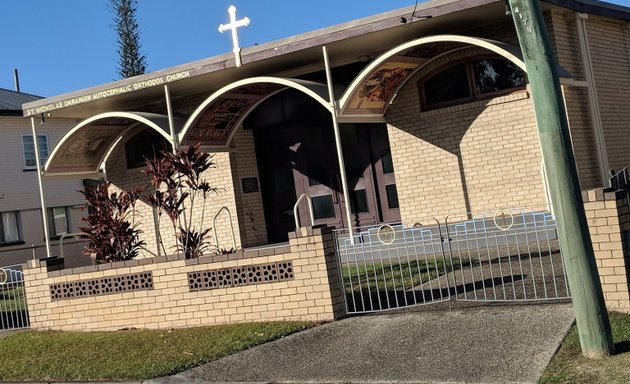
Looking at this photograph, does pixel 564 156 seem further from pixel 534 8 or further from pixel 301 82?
pixel 301 82

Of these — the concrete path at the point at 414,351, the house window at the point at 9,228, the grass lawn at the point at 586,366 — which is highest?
the house window at the point at 9,228

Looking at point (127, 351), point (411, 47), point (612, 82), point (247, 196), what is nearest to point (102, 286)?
point (127, 351)

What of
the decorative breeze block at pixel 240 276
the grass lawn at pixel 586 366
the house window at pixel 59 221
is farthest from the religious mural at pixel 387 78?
the house window at pixel 59 221

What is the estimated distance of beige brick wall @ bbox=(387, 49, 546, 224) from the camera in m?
13.8

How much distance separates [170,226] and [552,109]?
1333 cm

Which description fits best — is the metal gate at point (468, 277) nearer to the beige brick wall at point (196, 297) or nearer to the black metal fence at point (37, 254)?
the beige brick wall at point (196, 297)

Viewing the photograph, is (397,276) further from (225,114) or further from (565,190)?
(225,114)

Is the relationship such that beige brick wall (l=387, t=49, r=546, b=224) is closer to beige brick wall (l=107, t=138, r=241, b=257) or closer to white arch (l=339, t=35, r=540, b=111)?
white arch (l=339, t=35, r=540, b=111)

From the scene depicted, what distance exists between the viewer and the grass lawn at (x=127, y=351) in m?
8.25

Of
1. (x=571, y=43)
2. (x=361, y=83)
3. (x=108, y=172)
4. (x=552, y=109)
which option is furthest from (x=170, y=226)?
(x=552, y=109)

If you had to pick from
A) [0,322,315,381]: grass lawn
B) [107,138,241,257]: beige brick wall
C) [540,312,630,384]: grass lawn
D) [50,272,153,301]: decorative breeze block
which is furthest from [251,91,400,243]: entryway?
[540,312,630,384]: grass lawn

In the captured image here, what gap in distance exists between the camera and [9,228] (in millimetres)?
28797

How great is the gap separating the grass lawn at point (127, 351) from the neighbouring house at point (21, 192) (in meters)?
18.4

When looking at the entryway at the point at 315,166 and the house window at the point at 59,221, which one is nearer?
the entryway at the point at 315,166
